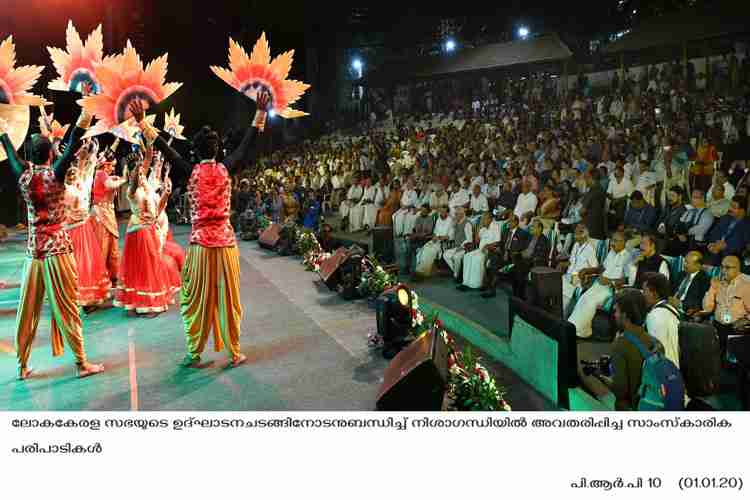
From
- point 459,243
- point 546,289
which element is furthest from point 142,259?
point 546,289

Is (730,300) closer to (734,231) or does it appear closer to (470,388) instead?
(734,231)

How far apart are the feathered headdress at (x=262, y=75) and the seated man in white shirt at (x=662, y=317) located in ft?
9.08

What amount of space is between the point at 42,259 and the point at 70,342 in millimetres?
673

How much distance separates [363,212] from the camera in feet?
43.9

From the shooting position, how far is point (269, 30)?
1650 cm

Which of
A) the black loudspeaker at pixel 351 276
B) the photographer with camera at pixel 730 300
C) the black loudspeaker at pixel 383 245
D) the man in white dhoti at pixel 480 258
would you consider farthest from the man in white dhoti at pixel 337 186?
the photographer with camera at pixel 730 300

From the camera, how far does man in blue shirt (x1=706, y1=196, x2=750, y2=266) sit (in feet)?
19.6

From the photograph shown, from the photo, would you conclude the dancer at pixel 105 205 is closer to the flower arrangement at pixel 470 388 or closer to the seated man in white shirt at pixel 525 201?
the flower arrangement at pixel 470 388

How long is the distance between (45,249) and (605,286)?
4857 mm

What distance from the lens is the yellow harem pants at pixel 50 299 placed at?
16.0 ft

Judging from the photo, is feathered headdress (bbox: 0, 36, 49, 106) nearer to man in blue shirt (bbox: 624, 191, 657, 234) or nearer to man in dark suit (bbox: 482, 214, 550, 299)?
man in dark suit (bbox: 482, 214, 550, 299)

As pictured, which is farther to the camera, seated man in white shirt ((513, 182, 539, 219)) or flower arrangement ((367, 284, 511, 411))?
seated man in white shirt ((513, 182, 539, 219))

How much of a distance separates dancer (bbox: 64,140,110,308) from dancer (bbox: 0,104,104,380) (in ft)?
5.68

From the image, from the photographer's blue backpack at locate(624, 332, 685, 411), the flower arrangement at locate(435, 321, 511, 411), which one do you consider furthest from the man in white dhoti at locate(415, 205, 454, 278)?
the photographer's blue backpack at locate(624, 332, 685, 411)
